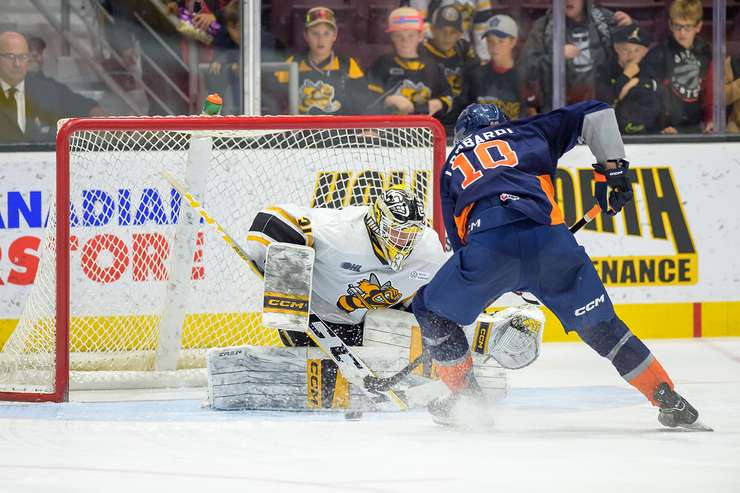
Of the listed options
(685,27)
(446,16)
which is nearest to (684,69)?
(685,27)

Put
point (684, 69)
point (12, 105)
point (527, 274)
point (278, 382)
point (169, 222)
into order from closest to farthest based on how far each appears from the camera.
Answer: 1. point (527, 274)
2. point (278, 382)
3. point (169, 222)
4. point (12, 105)
5. point (684, 69)

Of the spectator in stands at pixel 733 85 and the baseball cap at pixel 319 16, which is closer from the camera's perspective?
the baseball cap at pixel 319 16

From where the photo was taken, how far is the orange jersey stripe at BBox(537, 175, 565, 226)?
10.4 feet

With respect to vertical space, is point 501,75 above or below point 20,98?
above

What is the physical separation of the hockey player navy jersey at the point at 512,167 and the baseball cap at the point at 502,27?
7.24 ft

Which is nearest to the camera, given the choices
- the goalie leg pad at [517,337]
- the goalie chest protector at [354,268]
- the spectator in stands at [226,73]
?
the goalie leg pad at [517,337]

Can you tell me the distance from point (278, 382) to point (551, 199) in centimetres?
103

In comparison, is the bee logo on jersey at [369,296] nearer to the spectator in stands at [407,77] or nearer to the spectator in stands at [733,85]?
the spectator in stands at [407,77]

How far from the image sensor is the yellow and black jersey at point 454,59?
5426mm

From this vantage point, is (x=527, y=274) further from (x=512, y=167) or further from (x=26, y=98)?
(x=26, y=98)

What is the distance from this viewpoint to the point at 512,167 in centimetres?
321

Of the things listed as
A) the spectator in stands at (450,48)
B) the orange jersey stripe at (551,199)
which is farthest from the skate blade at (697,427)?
the spectator in stands at (450,48)

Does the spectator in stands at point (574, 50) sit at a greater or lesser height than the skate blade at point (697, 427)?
greater

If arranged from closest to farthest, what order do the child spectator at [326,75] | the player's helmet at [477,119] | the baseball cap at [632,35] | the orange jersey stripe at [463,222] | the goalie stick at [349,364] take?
1. the orange jersey stripe at [463,222]
2. the player's helmet at [477,119]
3. the goalie stick at [349,364]
4. the child spectator at [326,75]
5. the baseball cap at [632,35]
